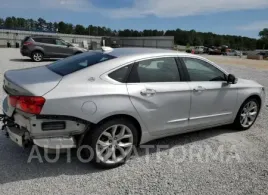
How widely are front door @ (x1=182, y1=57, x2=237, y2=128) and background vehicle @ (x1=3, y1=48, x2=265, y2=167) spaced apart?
0.6 inches

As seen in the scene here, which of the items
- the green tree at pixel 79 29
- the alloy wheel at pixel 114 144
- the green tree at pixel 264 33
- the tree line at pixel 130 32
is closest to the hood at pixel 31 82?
the alloy wheel at pixel 114 144

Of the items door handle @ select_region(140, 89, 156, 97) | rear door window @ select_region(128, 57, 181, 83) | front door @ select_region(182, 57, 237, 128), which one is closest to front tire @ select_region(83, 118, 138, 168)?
door handle @ select_region(140, 89, 156, 97)

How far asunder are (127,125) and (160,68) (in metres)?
1.00

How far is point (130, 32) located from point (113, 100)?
6492 centimetres

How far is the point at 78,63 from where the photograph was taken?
3637 millimetres

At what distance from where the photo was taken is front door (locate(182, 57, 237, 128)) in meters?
4.08

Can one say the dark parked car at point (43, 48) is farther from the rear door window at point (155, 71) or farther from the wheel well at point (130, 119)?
the wheel well at point (130, 119)

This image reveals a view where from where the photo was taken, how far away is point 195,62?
422cm

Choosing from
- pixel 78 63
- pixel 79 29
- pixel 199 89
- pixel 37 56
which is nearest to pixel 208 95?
pixel 199 89

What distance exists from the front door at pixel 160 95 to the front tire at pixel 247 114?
1.44 m

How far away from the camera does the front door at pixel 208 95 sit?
4.08 meters

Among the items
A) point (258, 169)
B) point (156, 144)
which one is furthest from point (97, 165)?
point (258, 169)

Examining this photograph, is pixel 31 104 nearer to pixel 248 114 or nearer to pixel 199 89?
pixel 199 89

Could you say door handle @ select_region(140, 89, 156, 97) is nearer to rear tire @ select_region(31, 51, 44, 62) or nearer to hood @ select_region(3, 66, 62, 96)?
hood @ select_region(3, 66, 62, 96)
